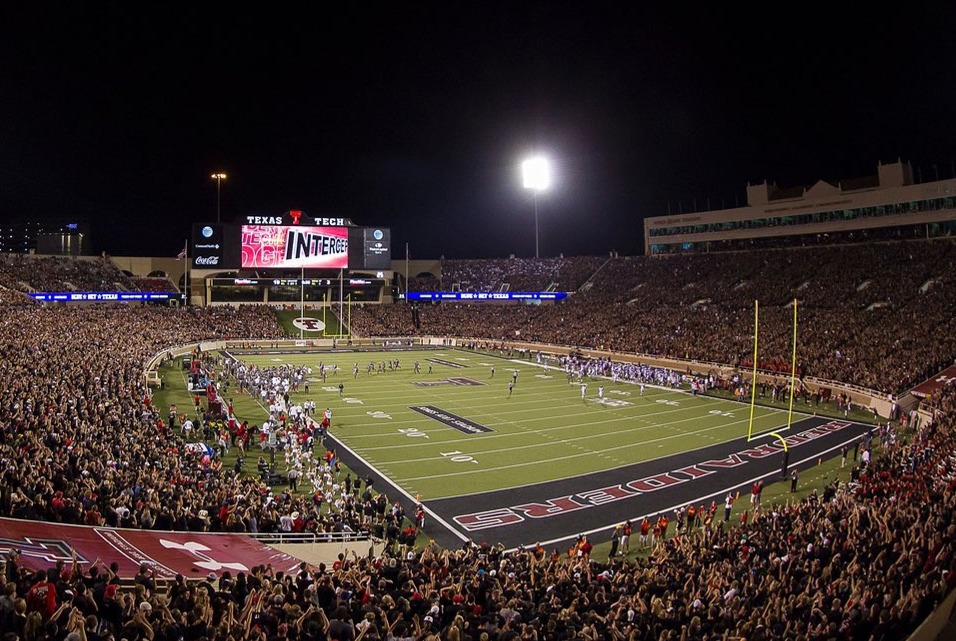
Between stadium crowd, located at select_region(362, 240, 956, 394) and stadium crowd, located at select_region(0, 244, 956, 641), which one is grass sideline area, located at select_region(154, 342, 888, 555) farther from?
stadium crowd, located at select_region(362, 240, 956, 394)

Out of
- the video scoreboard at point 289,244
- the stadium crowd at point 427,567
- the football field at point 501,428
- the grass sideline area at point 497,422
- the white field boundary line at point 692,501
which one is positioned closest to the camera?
the stadium crowd at point 427,567

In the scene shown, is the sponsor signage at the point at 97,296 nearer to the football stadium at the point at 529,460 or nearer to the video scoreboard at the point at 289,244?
the football stadium at the point at 529,460

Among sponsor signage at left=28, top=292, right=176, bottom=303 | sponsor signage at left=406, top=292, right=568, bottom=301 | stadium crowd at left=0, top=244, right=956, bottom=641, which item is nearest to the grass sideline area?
stadium crowd at left=0, top=244, right=956, bottom=641

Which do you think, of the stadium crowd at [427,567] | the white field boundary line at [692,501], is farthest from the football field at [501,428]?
the stadium crowd at [427,567]

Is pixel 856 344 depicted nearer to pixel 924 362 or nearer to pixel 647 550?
pixel 924 362

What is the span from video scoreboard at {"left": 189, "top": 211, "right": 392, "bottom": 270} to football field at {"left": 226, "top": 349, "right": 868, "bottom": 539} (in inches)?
1141

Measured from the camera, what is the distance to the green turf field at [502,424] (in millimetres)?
20234

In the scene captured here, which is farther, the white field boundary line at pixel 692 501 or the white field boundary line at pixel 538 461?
the white field boundary line at pixel 538 461

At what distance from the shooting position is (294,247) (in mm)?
67188

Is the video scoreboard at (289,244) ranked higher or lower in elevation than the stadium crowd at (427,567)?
higher

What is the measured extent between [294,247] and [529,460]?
52216 mm

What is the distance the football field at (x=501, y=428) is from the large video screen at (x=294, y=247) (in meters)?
28.8

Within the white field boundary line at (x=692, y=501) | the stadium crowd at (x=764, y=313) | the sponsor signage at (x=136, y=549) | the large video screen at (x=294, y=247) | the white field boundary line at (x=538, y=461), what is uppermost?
the large video screen at (x=294, y=247)

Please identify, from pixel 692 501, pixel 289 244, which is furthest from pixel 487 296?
pixel 692 501
